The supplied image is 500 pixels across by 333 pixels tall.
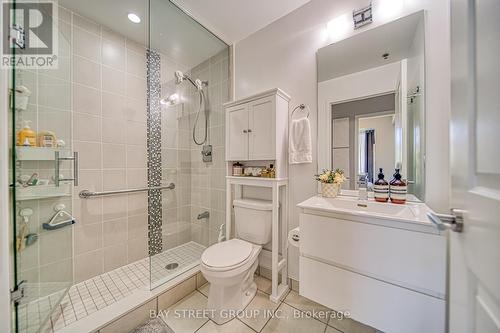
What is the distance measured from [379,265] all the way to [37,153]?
2.20 metres

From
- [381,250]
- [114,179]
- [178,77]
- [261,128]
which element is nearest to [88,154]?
[114,179]

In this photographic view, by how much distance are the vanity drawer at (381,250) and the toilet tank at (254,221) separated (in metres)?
0.50

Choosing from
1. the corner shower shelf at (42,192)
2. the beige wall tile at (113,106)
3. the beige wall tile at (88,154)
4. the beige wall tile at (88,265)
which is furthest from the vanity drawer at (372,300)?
the beige wall tile at (113,106)

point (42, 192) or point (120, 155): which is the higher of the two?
point (120, 155)

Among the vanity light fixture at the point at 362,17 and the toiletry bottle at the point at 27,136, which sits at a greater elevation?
the vanity light fixture at the point at 362,17

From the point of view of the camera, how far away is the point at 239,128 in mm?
1733

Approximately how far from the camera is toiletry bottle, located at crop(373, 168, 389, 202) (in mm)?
1184

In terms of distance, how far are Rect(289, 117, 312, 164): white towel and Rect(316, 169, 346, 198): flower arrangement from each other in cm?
19

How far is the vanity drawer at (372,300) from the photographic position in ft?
2.55

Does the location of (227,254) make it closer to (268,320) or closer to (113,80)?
(268,320)

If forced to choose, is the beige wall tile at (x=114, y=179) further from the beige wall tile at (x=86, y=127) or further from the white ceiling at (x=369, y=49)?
the white ceiling at (x=369, y=49)

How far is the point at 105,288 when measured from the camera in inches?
60.1

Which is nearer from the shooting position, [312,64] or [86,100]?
[312,64]

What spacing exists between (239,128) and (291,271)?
1.43m
